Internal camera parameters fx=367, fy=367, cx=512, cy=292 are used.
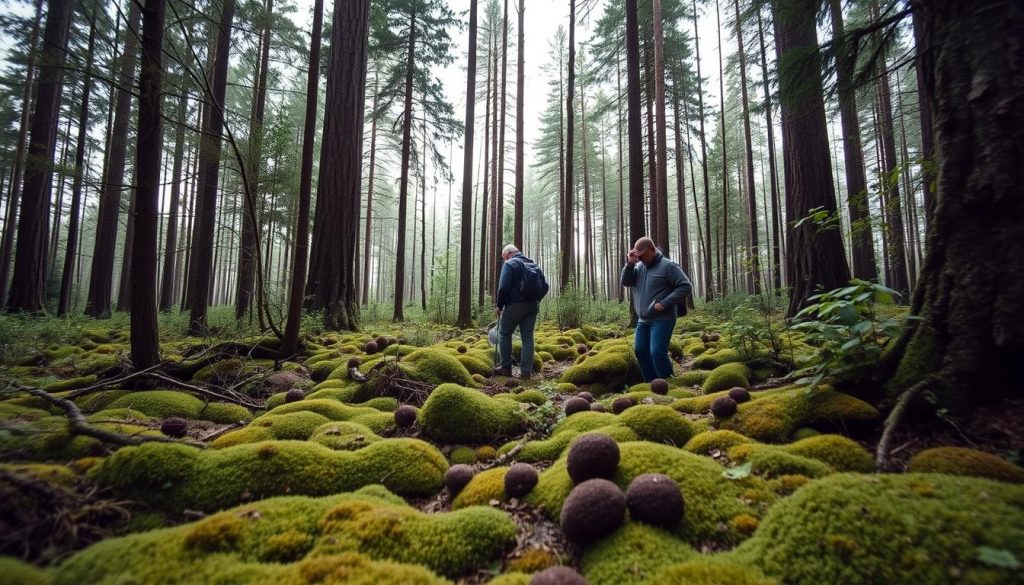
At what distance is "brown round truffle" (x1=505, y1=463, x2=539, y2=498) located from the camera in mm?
2158

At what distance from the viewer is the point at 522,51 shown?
1570 centimetres

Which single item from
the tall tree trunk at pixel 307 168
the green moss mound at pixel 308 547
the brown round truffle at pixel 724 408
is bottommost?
the green moss mound at pixel 308 547

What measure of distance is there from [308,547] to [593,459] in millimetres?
1398

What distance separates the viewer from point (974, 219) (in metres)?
2.26

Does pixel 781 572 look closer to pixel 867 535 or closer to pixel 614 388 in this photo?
pixel 867 535

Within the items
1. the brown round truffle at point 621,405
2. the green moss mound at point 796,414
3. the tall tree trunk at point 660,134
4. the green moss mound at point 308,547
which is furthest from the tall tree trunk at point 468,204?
the green moss mound at point 308,547

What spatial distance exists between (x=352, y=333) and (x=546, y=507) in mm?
7673

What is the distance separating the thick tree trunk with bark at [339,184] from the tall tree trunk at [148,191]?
4.10m

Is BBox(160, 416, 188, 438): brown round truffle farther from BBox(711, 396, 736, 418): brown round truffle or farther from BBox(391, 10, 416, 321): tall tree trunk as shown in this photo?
BBox(391, 10, 416, 321): tall tree trunk

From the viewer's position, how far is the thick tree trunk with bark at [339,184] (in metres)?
8.73

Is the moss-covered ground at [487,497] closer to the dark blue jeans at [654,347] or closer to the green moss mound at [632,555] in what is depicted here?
the green moss mound at [632,555]

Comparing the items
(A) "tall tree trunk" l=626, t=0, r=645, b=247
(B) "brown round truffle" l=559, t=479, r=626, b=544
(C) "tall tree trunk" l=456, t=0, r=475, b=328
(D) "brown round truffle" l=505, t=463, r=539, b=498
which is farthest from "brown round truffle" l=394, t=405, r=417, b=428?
(A) "tall tree trunk" l=626, t=0, r=645, b=247

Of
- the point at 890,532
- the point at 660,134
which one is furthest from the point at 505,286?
the point at 660,134

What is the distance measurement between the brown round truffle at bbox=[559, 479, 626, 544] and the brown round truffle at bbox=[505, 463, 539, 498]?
0.46 m
